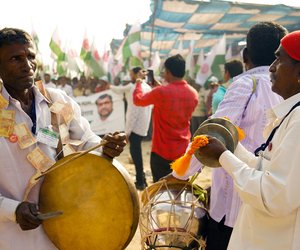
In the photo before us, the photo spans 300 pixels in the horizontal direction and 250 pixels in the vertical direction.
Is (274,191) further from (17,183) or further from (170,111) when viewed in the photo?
(170,111)

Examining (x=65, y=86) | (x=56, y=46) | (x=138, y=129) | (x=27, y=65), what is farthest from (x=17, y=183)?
(x=56, y=46)

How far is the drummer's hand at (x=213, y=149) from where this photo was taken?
1.86 m

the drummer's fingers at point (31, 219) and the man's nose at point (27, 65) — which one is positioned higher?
the man's nose at point (27, 65)

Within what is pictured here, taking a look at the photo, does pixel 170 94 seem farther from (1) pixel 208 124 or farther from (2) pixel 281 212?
(2) pixel 281 212

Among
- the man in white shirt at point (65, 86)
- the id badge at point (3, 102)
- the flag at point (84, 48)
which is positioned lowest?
the man in white shirt at point (65, 86)

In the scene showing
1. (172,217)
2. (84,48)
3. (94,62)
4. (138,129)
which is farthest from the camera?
(84,48)

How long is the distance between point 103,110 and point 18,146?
992 cm

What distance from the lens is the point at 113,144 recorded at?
1979 millimetres

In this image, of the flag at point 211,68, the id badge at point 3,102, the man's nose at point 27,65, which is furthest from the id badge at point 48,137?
the flag at point 211,68

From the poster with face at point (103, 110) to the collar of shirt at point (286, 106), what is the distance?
10.1 m

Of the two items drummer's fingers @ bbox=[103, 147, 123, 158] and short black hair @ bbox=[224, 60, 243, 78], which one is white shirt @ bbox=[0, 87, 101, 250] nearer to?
drummer's fingers @ bbox=[103, 147, 123, 158]

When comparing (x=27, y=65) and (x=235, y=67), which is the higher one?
(x=27, y=65)

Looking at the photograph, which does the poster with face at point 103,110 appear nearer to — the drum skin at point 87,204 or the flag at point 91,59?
the flag at point 91,59

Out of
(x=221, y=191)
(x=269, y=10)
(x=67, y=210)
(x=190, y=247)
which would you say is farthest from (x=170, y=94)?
(x=269, y=10)
